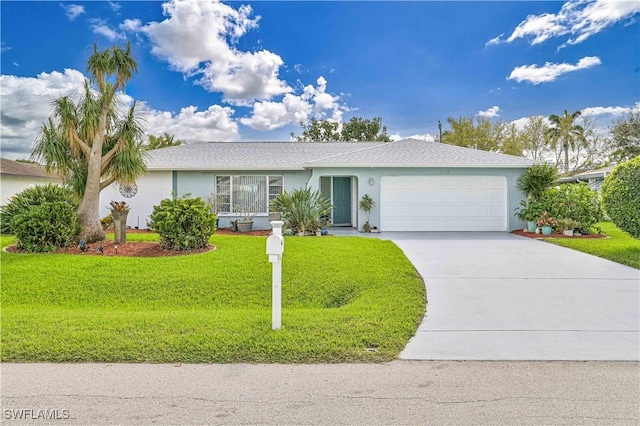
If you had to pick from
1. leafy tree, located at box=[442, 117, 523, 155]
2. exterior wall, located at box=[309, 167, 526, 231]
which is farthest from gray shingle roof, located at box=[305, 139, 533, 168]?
leafy tree, located at box=[442, 117, 523, 155]

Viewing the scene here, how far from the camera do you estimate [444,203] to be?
13.6 metres

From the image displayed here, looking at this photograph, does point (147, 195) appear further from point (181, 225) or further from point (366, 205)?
point (366, 205)

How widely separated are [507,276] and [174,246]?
286 inches

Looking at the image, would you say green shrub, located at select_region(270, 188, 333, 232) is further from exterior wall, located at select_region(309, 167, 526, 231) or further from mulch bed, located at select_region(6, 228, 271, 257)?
mulch bed, located at select_region(6, 228, 271, 257)

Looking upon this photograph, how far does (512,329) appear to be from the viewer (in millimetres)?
4469

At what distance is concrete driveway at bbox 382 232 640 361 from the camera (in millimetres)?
3863

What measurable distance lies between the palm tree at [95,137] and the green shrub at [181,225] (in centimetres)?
202

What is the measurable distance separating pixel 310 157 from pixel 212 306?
37.8ft

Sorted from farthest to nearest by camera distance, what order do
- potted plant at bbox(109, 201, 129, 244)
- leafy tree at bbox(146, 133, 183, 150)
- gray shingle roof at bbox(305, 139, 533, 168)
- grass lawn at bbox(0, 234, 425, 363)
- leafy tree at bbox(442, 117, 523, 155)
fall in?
leafy tree at bbox(146, 133, 183, 150), leafy tree at bbox(442, 117, 523, 155), gray shingle roof at bbox(305, 139, 533, 168), potted plant at bbox(109, 201, 129, 244), grass lawn at bbox(0, 234, 425, 363)

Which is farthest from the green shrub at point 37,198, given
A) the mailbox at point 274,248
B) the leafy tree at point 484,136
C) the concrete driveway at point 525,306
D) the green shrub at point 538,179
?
the leafy tree at point 484,136

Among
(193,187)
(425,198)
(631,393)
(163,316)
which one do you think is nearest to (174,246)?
(163,316)

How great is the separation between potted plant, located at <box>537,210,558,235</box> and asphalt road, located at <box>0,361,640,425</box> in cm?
1010

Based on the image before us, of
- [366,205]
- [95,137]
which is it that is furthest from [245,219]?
[95,137]

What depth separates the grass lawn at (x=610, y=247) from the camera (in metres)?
8.33
